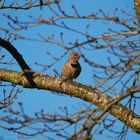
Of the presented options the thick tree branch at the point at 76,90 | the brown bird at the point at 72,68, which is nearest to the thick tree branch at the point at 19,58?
the thick tree branch at the point at 76,90

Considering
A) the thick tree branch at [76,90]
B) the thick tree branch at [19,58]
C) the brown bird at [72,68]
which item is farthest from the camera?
the brown bird at [72,68]

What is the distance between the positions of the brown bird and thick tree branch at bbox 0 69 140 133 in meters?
2.45

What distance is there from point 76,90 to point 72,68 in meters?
3.01

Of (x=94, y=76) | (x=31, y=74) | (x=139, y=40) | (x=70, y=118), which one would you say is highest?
(x=31, y=74)

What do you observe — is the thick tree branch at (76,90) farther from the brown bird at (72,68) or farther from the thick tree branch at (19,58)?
the brown bird at (72,68)

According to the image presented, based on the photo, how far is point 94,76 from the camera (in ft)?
16.8

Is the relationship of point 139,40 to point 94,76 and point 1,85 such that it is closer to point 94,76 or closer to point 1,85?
point 94,76

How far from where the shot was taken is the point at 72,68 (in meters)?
10.4

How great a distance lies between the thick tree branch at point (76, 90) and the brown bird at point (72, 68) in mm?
2453

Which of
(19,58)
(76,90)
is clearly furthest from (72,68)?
(76,90)

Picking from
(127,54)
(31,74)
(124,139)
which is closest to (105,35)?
(127,54)

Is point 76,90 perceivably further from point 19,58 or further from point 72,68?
point 72,68

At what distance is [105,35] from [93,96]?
2410 mm

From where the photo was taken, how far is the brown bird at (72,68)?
34.0 ft
